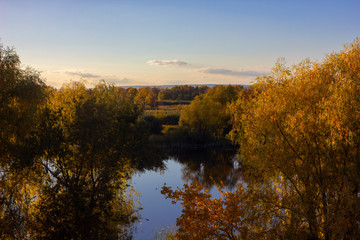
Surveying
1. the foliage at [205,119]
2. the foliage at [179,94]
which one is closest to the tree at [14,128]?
the foliage at [205,119]

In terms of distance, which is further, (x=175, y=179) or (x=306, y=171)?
(x=175, y=179)

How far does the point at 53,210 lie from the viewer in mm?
14703

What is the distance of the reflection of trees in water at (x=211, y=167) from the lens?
1320 inches

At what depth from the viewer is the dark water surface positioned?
2267 centimetres

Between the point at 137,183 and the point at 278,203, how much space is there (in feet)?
Result: 70.5

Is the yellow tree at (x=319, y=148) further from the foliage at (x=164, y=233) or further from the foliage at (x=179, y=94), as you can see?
the foliage at (x=179, y=94)

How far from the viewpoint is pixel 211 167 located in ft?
129

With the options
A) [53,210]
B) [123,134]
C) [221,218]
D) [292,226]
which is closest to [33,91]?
[123,134]

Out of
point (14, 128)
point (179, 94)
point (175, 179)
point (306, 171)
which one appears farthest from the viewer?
point (179, 94)

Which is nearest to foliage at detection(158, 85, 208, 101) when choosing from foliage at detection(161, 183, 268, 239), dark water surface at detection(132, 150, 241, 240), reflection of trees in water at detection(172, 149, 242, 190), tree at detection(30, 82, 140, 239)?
reflection of trees in water at detection(172, 149, 242, 190)

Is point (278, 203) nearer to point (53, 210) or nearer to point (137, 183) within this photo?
point (53, 210)

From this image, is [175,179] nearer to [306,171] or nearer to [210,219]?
[210,219]

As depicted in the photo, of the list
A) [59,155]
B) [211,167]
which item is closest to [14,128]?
[59,155]

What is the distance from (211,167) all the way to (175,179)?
24.4 feet
